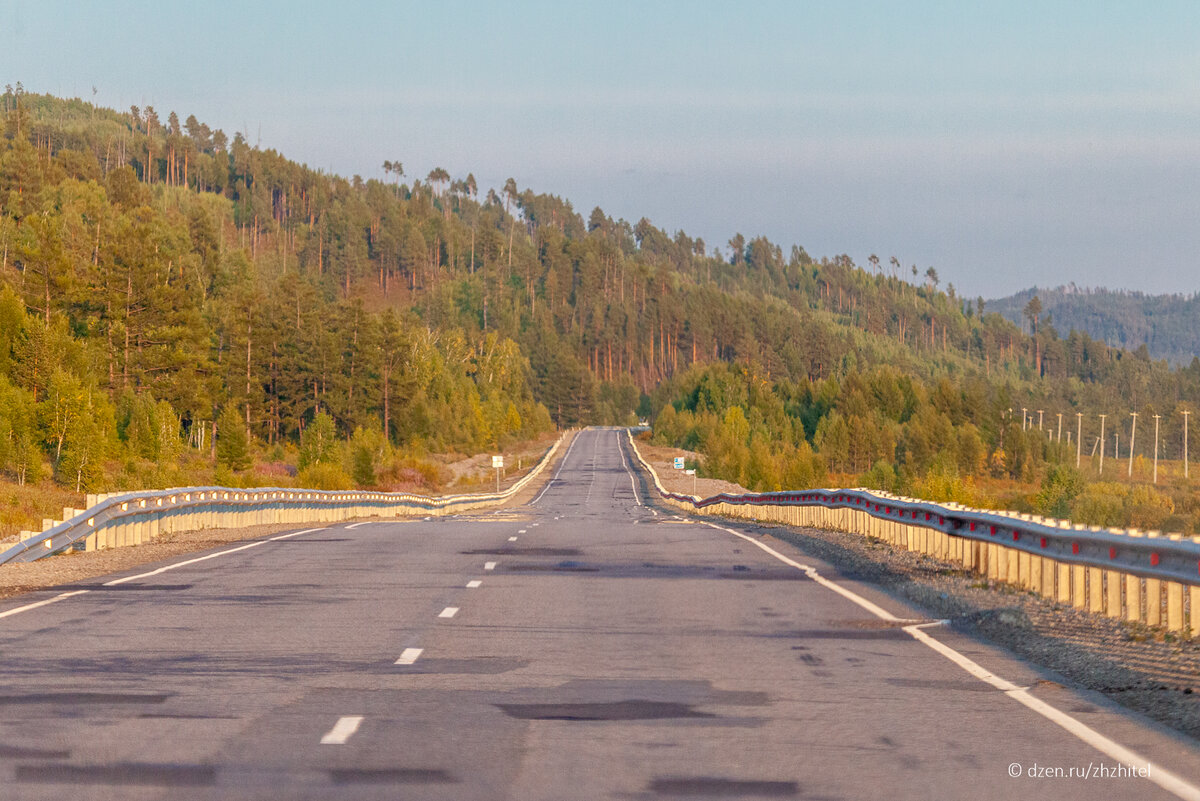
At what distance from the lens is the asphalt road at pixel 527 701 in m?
7.40

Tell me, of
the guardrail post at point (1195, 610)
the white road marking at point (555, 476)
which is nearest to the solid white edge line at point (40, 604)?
the guardrail post at point (1195, 610)

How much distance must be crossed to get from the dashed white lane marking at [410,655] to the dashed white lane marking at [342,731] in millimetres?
2478

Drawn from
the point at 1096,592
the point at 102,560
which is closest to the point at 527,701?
the point at 1096,592

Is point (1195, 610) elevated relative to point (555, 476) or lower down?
elevated

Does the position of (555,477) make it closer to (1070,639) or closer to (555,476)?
(555,476)

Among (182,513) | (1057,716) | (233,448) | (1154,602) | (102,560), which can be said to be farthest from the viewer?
(233,448)

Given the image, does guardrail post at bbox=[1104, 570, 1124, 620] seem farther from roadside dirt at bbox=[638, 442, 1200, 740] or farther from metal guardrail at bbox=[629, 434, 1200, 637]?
roadside dirt at bbox=[638, 442, 1200, 740]

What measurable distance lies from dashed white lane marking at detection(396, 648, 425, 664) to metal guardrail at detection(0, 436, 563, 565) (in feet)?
37.0

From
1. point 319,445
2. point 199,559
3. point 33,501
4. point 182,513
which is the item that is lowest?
point 33,501

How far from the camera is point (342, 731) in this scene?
8555mm

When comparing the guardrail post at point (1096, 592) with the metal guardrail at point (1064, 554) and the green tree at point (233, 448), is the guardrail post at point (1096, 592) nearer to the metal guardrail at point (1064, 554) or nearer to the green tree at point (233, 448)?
the metal guardrail at point (1064, 554)

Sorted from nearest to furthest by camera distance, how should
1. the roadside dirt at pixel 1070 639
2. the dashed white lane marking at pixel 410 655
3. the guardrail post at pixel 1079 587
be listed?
the roadside dirt at pixel 1070 639
the dashed white lane marking at pixel 410 655
the guardrail post at pixel 1079 587

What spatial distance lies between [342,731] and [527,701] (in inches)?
59.7

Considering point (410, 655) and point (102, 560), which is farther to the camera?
point (102, 560)
